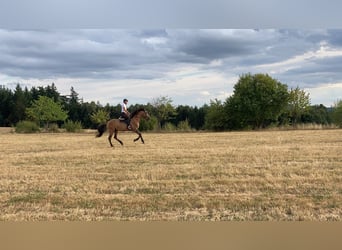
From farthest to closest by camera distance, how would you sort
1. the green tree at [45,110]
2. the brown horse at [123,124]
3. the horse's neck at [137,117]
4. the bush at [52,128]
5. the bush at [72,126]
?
the horse's neck at [137,117]
the brown horse at [123,124]
the bush at [52,128]
the bush at [72,126]
the green tree at [45,110]

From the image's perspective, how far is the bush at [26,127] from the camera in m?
9.30

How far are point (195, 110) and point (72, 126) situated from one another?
463cm

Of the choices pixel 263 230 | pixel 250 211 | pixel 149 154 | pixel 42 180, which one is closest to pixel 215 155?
pixel 149 154

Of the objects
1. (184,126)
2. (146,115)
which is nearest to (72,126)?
(146,115)

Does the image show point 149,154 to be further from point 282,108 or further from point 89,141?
point 282,108

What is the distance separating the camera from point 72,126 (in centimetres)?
1042

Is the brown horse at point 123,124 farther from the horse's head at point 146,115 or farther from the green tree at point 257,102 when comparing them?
the green tree at point 257,102

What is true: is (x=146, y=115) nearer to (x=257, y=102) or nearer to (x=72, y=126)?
(x=72, y=126)

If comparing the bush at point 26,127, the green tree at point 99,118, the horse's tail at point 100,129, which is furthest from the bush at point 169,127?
the bush at point 26,127

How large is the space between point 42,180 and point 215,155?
4.40 metres

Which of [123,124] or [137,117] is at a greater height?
[137,117]

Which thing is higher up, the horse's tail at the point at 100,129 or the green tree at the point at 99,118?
the green tree at the point at 99,118

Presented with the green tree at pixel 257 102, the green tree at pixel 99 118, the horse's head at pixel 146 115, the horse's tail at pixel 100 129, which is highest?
the green tree at pixel 257 102

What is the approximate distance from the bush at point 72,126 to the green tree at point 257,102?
562 cm
